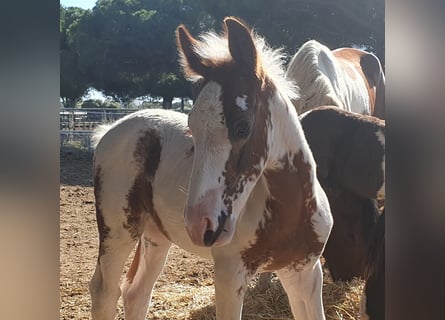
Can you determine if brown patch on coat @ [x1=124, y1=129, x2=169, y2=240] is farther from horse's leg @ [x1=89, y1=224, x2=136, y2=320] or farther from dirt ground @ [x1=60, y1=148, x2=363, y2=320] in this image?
dirt ground @ [x1=60, y1=148, x2=363, y2=320]

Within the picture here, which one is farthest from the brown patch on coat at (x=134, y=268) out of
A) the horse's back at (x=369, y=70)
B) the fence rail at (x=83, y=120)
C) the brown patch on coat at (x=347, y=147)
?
the horse's back at (x=369, y=70)

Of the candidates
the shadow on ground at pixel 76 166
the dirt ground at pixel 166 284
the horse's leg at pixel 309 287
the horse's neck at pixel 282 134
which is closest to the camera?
the horse's neck at pixel 282 134

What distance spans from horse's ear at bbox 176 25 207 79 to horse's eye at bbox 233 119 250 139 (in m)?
0.11

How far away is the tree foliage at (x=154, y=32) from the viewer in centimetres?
124

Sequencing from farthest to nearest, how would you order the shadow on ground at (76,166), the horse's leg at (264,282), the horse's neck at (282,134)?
the shadow on ground at (76,166)
the horse's leg at (264,282)
the horse's neck at (282,134)

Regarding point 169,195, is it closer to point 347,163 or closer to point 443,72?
point 347,163

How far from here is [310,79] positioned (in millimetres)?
1419

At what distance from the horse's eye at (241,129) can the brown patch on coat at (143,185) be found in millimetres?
364

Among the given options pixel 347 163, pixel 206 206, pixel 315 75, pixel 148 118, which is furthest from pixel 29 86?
pixel 315 75

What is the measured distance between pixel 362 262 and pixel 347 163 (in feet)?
0.98

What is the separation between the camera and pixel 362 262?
1.36m

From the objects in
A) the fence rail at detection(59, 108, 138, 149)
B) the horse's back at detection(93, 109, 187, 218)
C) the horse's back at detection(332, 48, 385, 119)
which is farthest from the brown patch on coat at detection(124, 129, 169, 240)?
the horse's back at detection(332, 48, 385, 119)

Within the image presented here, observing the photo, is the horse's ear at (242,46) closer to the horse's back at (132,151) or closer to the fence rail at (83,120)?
the horse's back at (132,151)

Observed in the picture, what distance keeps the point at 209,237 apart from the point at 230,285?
19 cm
